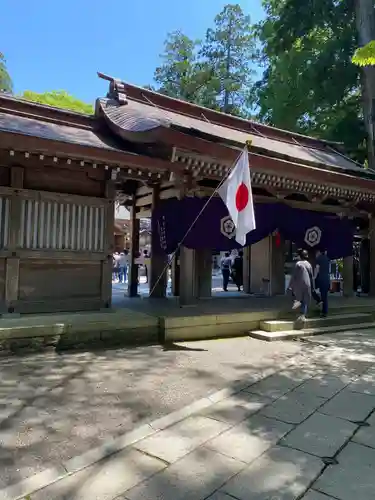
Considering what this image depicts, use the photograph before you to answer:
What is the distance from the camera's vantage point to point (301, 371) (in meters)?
5.84

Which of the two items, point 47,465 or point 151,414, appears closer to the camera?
point 47,465

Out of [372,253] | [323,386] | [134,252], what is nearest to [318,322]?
[323,386]

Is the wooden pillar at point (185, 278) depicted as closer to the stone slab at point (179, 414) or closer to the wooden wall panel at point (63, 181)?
the wooden wall panel at point (63, 181)

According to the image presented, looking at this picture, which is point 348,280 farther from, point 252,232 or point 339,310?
point 252,232

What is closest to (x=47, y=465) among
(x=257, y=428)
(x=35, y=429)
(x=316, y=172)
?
(x=35, y=429)

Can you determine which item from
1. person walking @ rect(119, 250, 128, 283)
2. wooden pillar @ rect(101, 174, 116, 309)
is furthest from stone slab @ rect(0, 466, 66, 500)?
person walking @ rect(119, 250, 128, 283)

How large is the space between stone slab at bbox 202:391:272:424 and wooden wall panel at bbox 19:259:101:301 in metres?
4.11

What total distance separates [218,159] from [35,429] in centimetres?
596

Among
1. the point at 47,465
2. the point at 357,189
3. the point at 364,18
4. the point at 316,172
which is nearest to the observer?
the point at 47,465

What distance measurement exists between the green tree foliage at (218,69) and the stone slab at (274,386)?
96.4 feet

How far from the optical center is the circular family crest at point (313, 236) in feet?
34.7

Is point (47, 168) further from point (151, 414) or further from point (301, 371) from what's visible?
point (301, 371)

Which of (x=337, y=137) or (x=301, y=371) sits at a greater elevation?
(x=337, y=137)

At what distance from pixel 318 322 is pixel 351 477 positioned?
6270 mm
